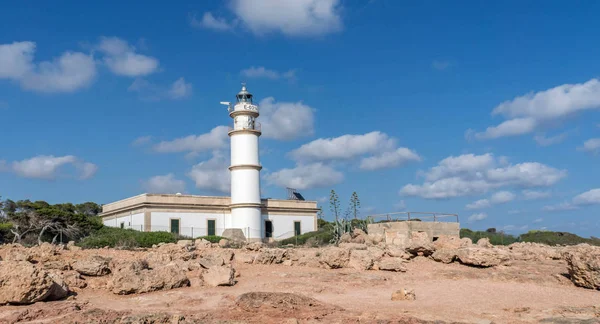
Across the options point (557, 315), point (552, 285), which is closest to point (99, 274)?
point (557, 315)

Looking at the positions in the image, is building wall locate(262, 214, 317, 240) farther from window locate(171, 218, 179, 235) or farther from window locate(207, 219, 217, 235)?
window locate(171, 218, 179, 235)

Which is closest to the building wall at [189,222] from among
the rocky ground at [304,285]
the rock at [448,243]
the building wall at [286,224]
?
the building wall at [286,224]

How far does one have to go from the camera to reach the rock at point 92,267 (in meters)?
12.8

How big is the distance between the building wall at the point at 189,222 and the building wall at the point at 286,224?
329cm

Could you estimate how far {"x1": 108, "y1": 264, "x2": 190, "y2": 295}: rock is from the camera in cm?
1155

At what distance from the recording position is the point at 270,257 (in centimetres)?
1622

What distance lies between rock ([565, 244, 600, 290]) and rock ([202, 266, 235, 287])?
8583 millimetres

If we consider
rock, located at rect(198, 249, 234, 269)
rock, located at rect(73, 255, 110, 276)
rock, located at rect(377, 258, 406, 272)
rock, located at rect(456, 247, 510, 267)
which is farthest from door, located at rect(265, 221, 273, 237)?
rock, located at rect(73, 255, 110, 276)

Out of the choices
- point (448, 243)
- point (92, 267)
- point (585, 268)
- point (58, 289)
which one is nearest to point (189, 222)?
point (448, 243)

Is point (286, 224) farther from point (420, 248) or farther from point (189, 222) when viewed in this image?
point (420, 248)

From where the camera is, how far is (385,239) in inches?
862

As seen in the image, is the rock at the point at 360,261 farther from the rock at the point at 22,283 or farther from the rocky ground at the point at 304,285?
the rock at the point at 22,283

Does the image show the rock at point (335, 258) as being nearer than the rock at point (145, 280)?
No

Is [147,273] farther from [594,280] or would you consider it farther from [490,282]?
[594,280]
